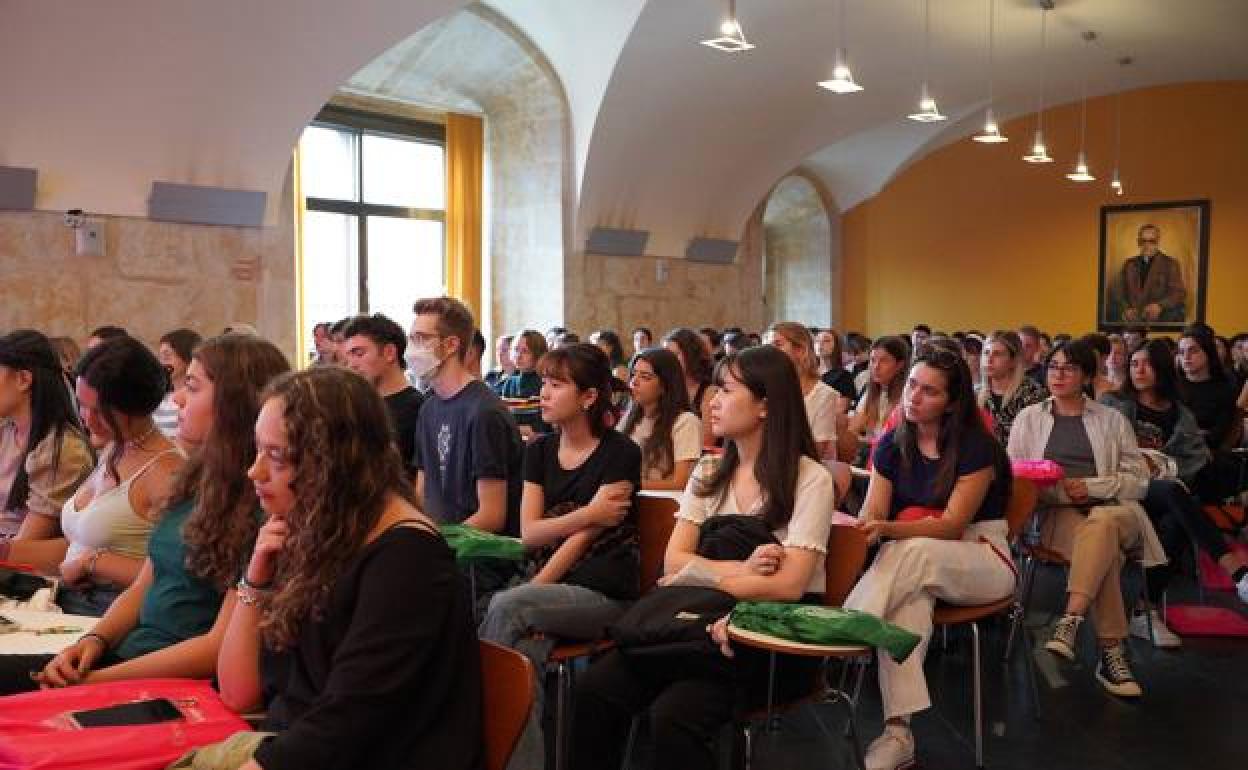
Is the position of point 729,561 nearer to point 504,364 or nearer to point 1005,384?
point 1005,384

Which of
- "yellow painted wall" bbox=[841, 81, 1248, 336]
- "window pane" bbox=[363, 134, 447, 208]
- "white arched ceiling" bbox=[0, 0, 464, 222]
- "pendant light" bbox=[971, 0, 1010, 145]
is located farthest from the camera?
"yellow painted wall" bbox=[841, 81, 1248, 336]

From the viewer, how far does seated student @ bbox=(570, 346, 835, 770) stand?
2.93 meters

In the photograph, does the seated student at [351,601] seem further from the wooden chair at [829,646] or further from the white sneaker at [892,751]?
the white sneaker at [892,751]

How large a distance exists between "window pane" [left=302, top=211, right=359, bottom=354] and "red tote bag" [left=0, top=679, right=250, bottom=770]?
923 centimetres

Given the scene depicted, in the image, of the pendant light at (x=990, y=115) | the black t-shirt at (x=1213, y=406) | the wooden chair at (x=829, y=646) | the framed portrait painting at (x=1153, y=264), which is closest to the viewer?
the wooden chair at (x=829, y=646)

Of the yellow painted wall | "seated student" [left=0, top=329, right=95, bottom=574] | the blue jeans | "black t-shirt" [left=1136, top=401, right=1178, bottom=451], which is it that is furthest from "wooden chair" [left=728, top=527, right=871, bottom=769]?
the yellow painted wall

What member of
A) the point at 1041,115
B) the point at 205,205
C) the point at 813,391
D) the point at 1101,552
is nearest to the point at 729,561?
the point at 1101,552

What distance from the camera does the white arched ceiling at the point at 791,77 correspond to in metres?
11.1

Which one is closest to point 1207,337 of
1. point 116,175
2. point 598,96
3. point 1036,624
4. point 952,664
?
point 1036,624

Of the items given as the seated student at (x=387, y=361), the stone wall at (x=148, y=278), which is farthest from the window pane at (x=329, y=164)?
the seated student at (x=387, y=361)

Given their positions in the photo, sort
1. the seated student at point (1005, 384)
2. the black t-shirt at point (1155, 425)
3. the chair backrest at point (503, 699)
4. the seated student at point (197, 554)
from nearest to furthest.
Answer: the chair backrest at point (503, 699) < the seated student at point (197, 554) < the black t-shirt at point (1155, 425) < the seated student at point (1005, 384)

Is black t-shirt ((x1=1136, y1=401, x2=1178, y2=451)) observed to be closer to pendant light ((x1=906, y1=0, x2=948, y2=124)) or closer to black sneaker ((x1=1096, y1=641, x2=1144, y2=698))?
black sneaker ((x1=1096, y1=641, x2=1144, y2=698))

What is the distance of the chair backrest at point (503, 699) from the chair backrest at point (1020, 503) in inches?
108

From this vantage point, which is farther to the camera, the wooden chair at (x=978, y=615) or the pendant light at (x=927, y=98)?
the pendant light at (x=927, y=98)
